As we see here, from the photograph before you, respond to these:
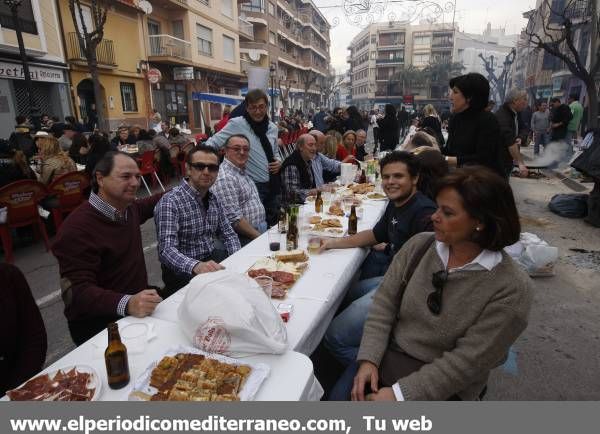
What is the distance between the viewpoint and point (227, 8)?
26.2 metres

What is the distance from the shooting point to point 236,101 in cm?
1750

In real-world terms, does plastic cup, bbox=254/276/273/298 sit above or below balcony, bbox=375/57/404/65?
below

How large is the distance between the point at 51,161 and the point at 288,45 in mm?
45101

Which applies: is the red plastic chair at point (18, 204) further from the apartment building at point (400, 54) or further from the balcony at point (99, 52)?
the apartment building at point (400, 54)

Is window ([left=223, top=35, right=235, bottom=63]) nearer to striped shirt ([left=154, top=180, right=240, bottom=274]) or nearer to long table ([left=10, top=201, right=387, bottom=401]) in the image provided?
striped shirt ([left=154, top=180, right=240, bottom=274])

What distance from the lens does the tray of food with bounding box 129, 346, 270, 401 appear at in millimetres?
1307

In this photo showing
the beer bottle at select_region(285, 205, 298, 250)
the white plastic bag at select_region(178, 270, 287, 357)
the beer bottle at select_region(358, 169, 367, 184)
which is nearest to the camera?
the white plastic bag at select_region(178, 270, 287, 357)

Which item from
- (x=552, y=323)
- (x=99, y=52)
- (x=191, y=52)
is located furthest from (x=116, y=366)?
(x=191, y=52)

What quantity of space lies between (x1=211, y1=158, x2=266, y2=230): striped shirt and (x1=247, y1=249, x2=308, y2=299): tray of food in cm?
113

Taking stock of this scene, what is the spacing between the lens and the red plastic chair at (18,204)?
464cm

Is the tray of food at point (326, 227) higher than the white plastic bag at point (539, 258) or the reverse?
higher

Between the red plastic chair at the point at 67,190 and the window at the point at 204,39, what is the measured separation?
66.3 ft

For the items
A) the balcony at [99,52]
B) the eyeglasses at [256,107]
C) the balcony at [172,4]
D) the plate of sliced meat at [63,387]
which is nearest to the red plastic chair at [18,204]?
the eyeglasses at [256,107]

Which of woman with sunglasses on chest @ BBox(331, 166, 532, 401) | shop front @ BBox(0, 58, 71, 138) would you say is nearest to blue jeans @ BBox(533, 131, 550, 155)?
woman with sunglasses on chest @ BBox(331, 166, 532, 401)
